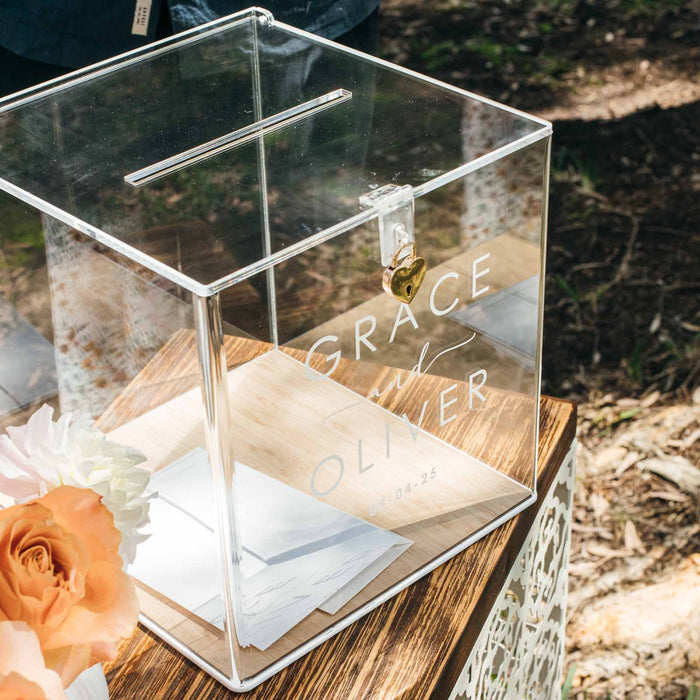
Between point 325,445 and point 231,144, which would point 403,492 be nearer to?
point 325,445

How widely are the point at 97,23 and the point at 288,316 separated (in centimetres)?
75

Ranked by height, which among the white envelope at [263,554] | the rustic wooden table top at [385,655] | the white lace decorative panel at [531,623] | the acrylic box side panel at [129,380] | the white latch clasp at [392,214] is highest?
the white latch clasp at [392,214]

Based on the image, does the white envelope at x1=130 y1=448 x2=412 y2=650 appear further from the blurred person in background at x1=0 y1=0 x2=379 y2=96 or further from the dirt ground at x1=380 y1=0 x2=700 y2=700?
the dirt ground at x1=380 y1=0 x2=700 y2=700

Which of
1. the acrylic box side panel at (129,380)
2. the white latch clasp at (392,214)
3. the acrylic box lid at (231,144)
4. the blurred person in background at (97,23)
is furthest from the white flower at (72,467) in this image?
the blurred person in background at (97,23)

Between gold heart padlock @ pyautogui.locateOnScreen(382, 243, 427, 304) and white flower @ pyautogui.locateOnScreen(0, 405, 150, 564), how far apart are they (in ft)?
0.67

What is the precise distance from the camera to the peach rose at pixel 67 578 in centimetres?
49

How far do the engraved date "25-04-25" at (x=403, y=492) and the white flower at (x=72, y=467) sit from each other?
206 millimetres

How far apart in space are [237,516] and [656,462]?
1.38m

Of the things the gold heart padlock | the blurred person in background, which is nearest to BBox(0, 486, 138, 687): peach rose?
the gold heart padlock

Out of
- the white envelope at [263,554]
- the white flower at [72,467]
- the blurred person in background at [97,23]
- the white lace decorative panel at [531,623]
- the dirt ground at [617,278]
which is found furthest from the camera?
the dirt ground at [617,278]

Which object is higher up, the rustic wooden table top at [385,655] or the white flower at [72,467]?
the white flower at [72,467]

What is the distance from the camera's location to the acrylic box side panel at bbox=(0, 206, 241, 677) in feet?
1.98

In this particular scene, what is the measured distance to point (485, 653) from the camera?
0.82 m

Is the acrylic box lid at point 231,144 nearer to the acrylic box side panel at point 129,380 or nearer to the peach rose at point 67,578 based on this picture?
the acrylic box side panel at point 129,380
